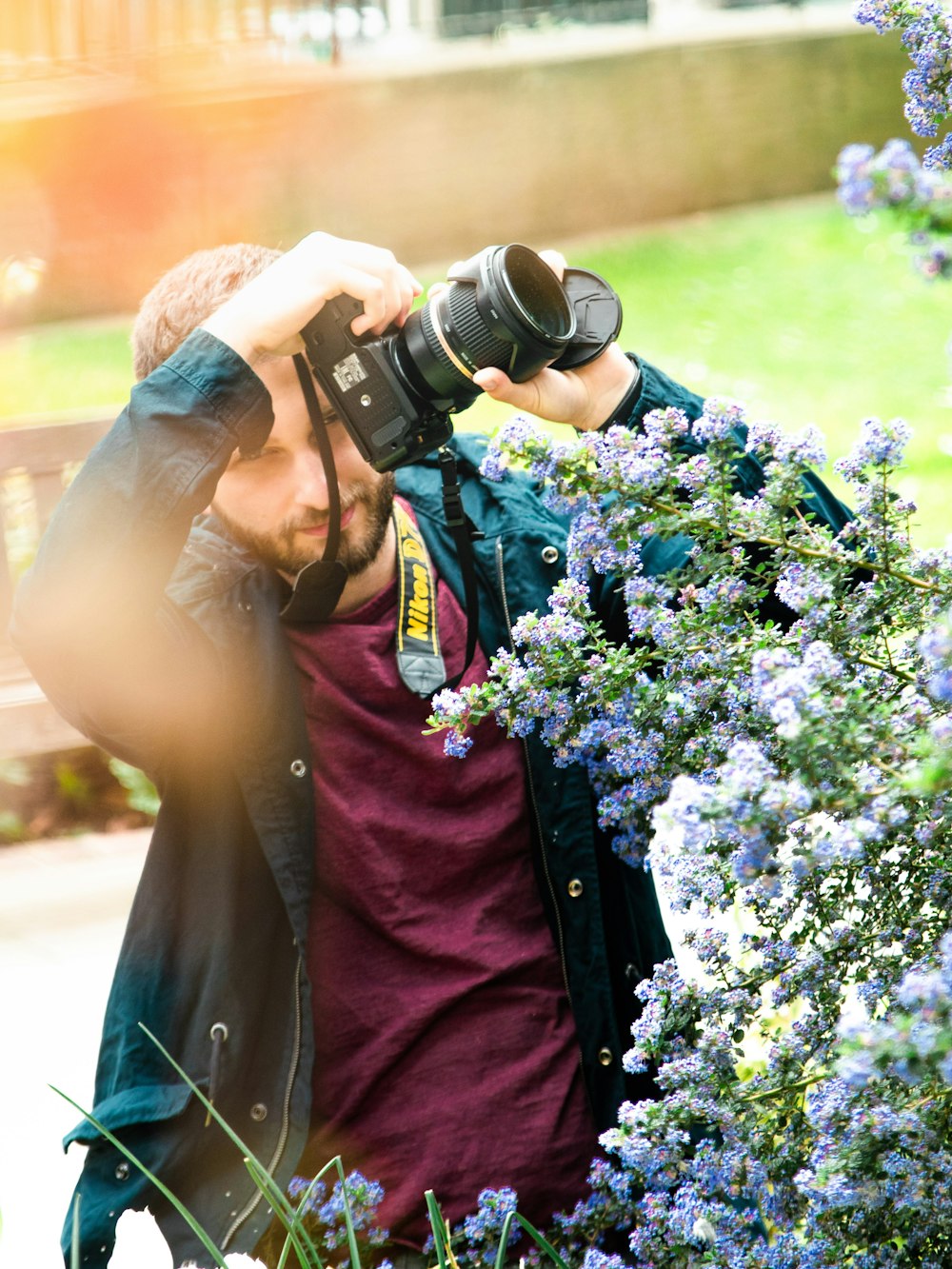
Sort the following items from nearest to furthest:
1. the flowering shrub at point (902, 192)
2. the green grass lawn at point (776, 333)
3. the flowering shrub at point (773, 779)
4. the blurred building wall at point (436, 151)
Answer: the flowering shrub at point (902, 192), the flowering shrub at point (773, 779), the green grass lawn at point (776, 333), the blurred building wall at point (436, 151)

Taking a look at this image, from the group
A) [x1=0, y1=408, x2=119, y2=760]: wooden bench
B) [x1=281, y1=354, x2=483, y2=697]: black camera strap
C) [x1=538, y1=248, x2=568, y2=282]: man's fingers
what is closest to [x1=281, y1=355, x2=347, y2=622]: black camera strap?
[x1=281, y1=354, x2=483, y2=697]: black camera strap

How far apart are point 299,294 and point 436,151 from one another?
7113 mm

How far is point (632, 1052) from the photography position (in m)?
1.34

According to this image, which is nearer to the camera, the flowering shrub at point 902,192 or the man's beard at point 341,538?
the flowering shrub at point 902,192

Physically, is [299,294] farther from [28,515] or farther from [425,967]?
[28,515]

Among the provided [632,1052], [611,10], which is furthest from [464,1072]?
[611,10]

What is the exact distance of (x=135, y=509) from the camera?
168 cm

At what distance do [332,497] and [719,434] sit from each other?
0.60 metres

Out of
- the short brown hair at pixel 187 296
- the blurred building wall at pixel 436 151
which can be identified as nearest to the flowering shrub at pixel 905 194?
the short brown hair at pixel 187 296

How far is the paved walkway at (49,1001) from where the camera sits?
279 cm

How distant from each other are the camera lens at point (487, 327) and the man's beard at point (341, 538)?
212 mm

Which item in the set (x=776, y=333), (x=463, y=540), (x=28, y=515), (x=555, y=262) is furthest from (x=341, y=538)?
(x=776, y=333)

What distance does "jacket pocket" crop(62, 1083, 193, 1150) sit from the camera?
1.81 meters

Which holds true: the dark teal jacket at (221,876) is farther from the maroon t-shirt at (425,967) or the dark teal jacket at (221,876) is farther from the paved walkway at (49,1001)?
the paved walkway at (49,1001)
